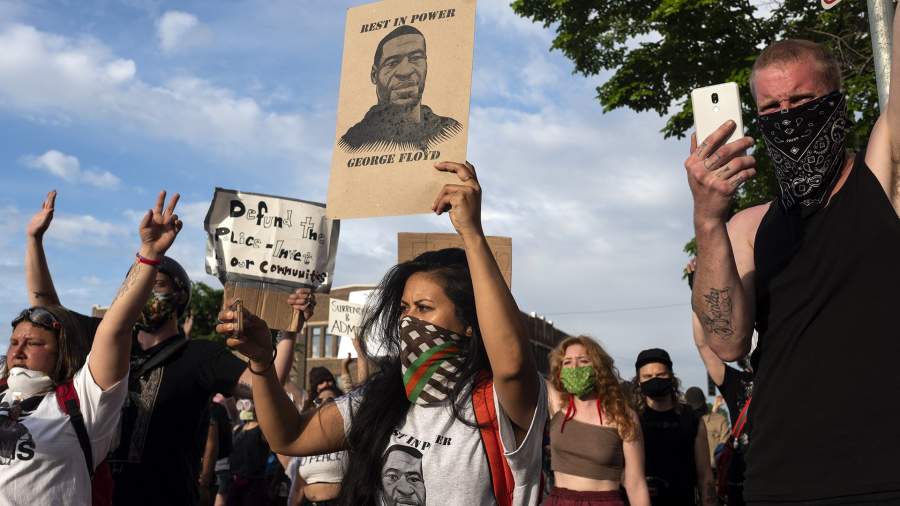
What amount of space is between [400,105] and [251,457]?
7.14 m

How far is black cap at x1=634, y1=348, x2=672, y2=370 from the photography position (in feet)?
22.7

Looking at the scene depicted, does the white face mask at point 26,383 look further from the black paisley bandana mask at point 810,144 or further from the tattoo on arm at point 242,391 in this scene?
the black paisley bandana mask at point 810,144

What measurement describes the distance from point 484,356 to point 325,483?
4671 mm

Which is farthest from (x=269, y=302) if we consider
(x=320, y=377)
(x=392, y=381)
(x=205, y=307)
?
(x=205, y=307)

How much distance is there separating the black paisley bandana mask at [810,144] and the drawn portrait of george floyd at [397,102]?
1091 millimetres

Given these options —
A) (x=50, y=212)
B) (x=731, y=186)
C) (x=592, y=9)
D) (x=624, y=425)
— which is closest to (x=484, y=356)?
(x=731, y=186)

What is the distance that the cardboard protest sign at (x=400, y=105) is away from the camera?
306 cm

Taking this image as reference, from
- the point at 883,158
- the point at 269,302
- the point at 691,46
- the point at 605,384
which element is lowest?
the point at 605,384

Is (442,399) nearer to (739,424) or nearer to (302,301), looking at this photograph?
(302,301)

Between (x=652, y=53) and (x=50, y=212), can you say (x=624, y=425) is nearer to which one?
(x=50, y=212)

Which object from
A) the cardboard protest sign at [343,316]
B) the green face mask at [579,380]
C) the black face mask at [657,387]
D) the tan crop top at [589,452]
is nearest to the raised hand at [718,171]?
the tan crop top at [589,452]

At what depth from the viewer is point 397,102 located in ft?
10.6

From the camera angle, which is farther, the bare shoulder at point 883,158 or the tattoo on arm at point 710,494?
the tattoo on arm at point 710,494

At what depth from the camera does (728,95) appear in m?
2.58
